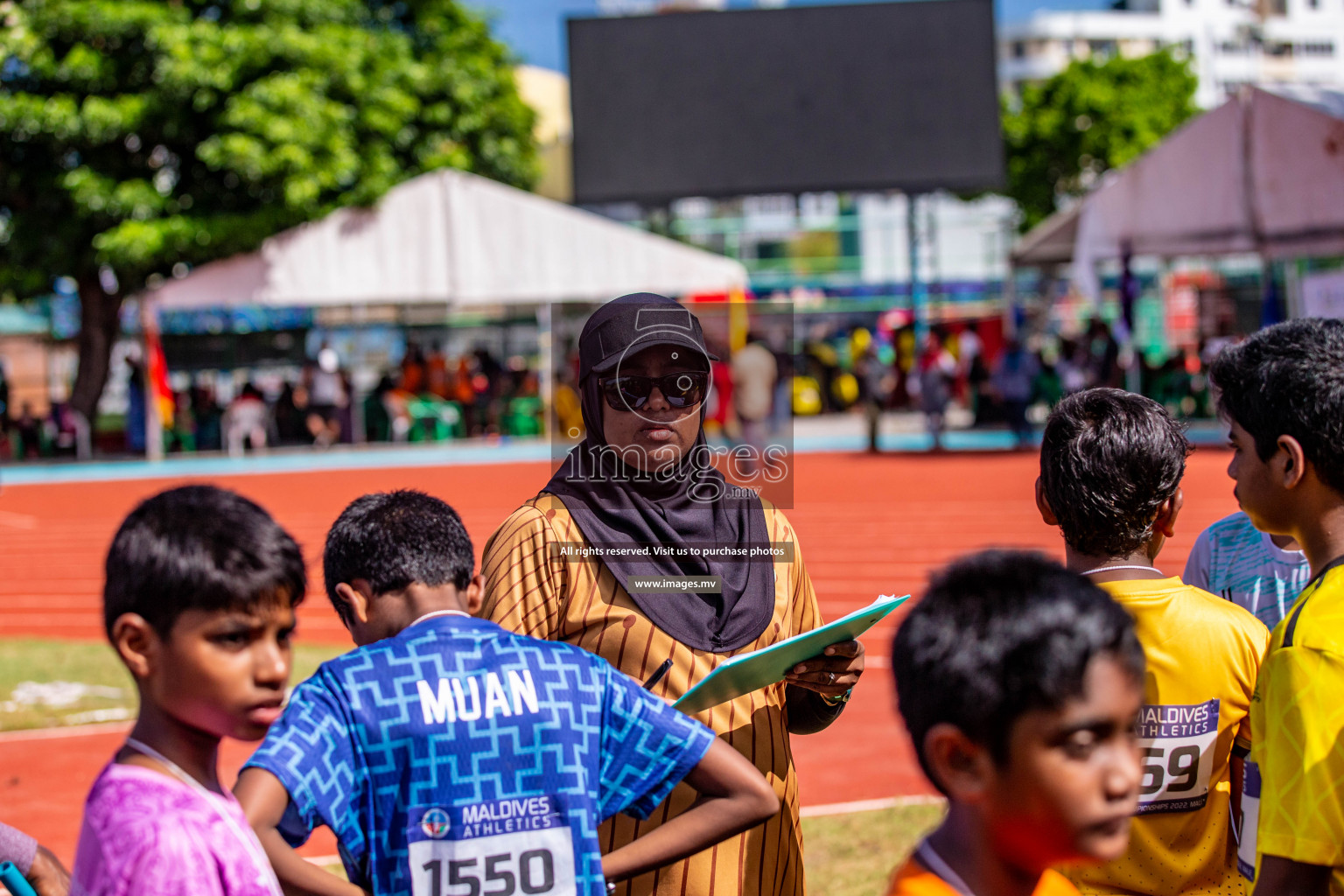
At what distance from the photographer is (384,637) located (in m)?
1.97

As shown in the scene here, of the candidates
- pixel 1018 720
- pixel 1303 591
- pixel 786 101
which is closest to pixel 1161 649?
pixel 1303 591

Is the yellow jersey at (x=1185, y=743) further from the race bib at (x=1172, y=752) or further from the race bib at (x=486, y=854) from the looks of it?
the race bib at (x=486, y=854)

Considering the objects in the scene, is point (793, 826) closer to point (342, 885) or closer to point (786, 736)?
point (786, 736)

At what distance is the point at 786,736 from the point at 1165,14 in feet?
291

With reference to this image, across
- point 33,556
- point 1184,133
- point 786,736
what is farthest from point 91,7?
point 786,736

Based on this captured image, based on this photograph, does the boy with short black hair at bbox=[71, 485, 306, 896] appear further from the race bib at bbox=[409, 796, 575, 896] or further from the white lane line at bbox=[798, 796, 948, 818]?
the white lane line at bbox=[798, 796, 948, 818]

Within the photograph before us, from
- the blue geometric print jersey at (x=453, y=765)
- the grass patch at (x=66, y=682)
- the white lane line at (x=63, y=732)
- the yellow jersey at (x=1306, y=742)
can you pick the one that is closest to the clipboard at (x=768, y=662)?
the blue geometric print jersey at (x=453, y=765)

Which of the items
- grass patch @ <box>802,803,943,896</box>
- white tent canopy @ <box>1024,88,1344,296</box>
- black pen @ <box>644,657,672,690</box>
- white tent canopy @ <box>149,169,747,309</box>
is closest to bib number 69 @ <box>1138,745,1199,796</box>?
black pen @ <box>644,657,672,690</box>

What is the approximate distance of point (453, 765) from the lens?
181cm

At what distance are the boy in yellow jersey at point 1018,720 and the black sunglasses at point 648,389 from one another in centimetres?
97

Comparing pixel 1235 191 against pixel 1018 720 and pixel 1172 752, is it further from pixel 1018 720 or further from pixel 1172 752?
pixel 1018 720

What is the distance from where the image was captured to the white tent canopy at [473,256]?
62.8 ft

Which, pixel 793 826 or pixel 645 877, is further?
pixel 793 826

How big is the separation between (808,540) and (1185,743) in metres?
9.44
